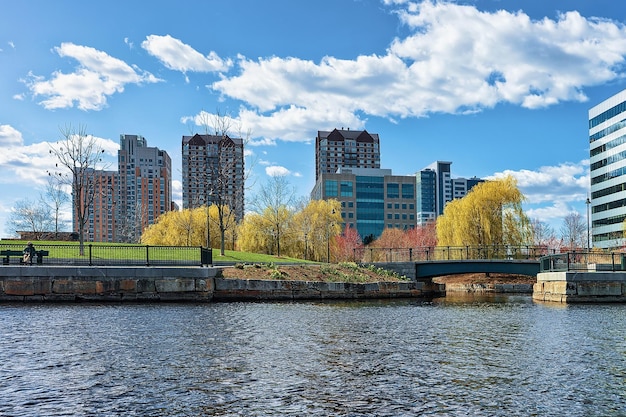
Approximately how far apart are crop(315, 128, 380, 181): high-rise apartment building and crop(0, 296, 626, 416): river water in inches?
6752

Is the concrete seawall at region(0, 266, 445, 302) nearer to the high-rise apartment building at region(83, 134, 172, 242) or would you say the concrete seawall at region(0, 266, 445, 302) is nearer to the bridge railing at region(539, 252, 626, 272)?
the bridge railing at region(539, 252, 626, 272)

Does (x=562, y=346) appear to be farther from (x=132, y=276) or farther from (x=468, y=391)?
(x=132, y=276)

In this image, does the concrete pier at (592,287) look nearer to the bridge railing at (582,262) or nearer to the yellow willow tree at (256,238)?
the bridge railing at (582,262)

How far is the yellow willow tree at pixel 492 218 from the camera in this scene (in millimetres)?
55938

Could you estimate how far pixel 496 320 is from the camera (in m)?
21.3

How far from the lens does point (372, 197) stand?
460 ft

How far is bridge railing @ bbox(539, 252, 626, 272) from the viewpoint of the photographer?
33406 millimetres

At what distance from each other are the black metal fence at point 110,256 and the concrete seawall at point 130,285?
105 centimetres

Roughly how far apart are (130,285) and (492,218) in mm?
40248

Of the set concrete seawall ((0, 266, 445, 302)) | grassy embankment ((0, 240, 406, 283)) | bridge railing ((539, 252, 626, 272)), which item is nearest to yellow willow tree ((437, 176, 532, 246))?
bridge railing ((539, 252, 626, 272))

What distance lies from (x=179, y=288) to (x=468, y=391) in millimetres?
21286

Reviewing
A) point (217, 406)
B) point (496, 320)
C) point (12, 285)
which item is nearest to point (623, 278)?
point (496, 320)

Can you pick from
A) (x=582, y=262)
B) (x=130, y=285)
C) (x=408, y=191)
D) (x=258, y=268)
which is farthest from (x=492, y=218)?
(x=408, y=191)

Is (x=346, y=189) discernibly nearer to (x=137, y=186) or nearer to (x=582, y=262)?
(x=137, y=186)
